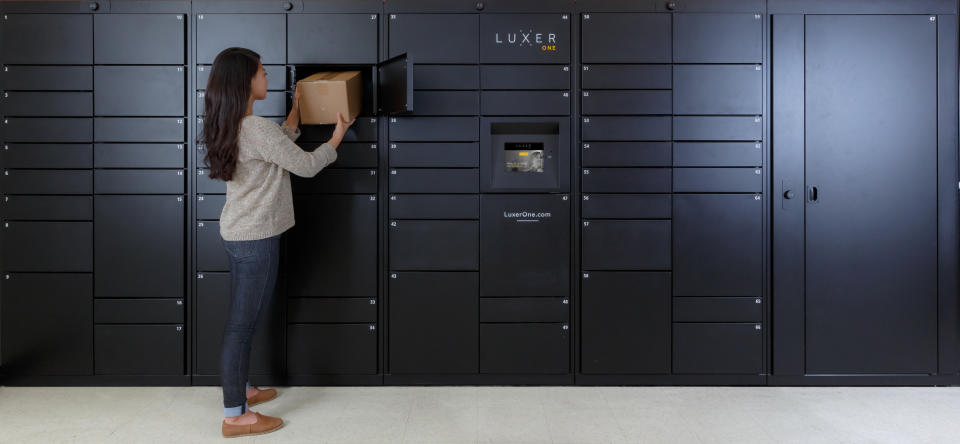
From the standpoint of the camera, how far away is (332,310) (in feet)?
9.39

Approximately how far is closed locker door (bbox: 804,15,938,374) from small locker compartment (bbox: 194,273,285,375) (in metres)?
2.64

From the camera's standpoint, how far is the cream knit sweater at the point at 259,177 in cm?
229

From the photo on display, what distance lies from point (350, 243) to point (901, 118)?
2817 mm

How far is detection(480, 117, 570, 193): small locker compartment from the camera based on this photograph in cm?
287

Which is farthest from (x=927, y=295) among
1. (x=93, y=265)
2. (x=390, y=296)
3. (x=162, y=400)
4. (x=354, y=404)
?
(x=93, y=265)

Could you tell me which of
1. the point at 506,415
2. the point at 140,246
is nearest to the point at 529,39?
the point at 506,415

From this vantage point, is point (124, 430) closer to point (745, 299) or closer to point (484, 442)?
point (484, 442)

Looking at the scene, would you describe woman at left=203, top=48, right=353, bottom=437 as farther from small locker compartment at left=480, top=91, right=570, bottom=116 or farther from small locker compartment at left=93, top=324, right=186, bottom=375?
small locker compartment at left=480, top=91, right=570, bottom=116

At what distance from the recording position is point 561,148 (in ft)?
9.41

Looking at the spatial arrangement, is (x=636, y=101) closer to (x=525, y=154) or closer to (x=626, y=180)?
(x=626, y=180)

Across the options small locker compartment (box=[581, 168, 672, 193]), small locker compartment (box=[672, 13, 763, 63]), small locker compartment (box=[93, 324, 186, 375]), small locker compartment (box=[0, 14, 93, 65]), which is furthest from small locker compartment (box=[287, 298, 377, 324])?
small locker compartment (box=[672, 13, 763, 63])

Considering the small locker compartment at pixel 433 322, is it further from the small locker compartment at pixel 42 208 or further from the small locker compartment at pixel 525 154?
the small locker compartment at pixel 42 208

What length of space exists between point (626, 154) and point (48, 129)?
2.85 metres

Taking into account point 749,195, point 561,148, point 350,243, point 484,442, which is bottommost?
point 484,442
